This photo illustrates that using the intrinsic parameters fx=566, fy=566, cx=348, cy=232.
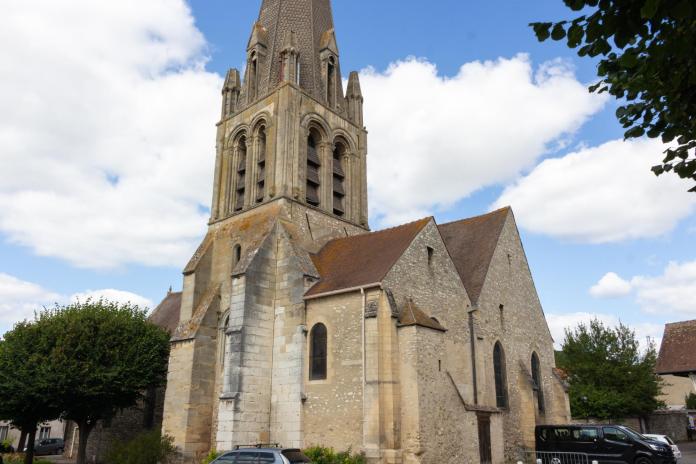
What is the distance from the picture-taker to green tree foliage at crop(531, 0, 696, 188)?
188 inches

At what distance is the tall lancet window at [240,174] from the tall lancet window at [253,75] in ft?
6.94

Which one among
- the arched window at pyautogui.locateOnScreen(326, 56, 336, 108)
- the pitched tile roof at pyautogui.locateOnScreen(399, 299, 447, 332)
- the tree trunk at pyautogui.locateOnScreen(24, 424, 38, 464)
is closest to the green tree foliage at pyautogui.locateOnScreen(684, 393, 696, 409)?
the pitched tile roof at pyautogui.locateOnScreen(399, 299, 447, 332)

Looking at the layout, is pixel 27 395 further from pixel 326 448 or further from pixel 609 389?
pixel 609 389

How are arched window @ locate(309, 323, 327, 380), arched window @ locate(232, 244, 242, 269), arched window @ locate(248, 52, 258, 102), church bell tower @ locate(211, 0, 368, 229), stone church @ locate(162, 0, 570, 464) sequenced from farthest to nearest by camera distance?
arched window @ locate(248, 52, 258, 102), church bell tower @ locate(211, 0, 368, 229), arched window @ locate(232, 244, 242, 269), arched window @ locate(309, 323, 327, 380), stone church @ locate(162, 0, 570, 464)

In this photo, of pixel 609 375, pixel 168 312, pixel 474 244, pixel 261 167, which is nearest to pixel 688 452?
pixel 609 375

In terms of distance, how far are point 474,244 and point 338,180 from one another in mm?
6929

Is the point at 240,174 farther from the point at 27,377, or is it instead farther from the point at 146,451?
the point at 146,451

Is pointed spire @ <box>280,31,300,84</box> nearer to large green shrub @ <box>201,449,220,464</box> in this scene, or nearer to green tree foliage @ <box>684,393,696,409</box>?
large green shrub @ <box>201,449,220,464</box>

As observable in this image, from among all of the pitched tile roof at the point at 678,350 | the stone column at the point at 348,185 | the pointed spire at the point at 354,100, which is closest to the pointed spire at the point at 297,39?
the pointed spire at the point at 354,100

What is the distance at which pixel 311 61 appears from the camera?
86.8 ft

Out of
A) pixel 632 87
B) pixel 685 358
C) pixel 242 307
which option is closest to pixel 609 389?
pixel 685 358

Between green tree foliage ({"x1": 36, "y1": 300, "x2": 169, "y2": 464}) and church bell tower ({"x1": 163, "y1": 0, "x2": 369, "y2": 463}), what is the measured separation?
98.0 inches

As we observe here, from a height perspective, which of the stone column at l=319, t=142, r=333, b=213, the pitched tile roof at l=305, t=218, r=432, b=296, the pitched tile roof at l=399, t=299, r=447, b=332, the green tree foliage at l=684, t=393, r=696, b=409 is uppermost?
the stone column at l=319, t=142, r=333, b=213

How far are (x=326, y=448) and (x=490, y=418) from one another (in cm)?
570
